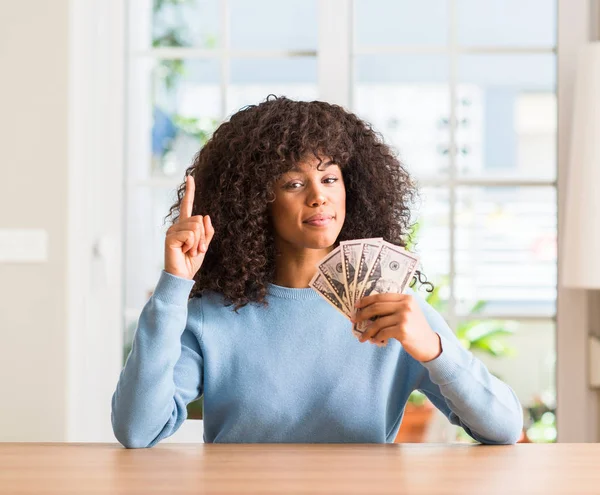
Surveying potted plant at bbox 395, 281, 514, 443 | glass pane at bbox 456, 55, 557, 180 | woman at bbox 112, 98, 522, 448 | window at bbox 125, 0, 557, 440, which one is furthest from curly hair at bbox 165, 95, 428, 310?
glass pane at bbox 456, 55, 557, 180

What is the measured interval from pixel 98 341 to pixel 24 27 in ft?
3.84

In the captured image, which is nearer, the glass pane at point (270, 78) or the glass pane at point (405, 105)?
the glass pane at point (405, 105)

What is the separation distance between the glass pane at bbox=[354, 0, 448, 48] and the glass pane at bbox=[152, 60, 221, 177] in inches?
50.8

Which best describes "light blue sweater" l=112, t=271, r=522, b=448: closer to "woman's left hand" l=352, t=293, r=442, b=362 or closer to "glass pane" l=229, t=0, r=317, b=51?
"woman's left hand" l=352, t=293, r=442, b=362

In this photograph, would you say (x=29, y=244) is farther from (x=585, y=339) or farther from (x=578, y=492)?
(x=578, y=492)

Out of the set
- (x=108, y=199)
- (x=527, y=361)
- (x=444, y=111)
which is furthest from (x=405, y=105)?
(x=108, y=199)

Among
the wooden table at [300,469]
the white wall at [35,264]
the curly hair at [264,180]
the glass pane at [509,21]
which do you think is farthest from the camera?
the glass pane at [509,21]

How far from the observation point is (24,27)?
3043 mm

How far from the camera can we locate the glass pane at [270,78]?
670cm

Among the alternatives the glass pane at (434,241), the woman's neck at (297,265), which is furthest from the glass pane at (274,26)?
the woman's neck at (297,265)

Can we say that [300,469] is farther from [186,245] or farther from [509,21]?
[509,21]

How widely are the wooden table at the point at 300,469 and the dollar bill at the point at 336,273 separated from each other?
286mm

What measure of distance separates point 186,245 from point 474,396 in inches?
24.1

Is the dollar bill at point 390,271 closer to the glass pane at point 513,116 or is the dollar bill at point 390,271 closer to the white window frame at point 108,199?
the white window frame at point 108,199
